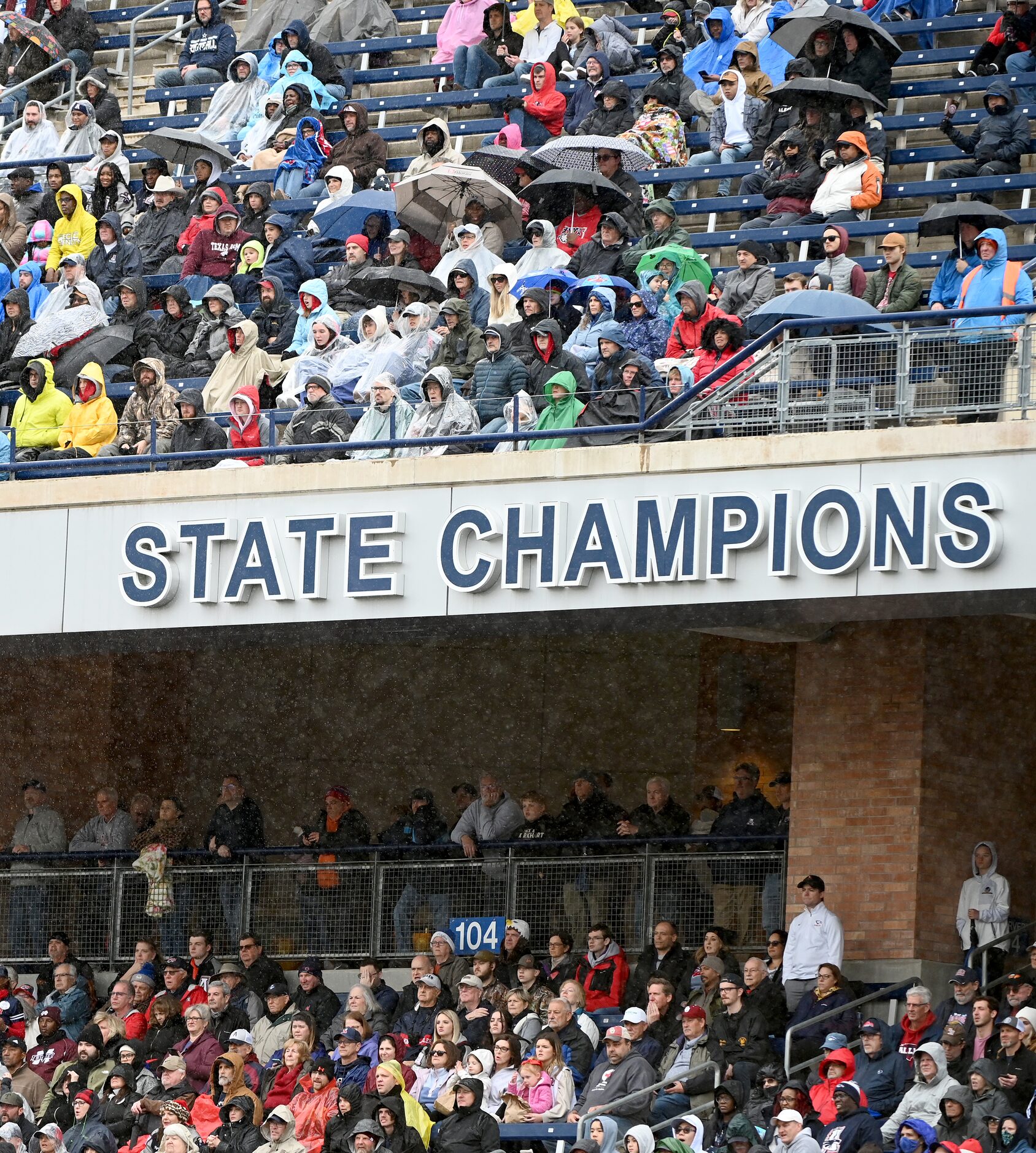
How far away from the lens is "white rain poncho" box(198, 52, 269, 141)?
23.3 meters

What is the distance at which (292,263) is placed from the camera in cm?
1981

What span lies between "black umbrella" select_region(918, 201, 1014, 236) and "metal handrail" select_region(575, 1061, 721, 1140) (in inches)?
225

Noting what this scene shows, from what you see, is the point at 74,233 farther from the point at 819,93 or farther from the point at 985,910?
the point at 985,910

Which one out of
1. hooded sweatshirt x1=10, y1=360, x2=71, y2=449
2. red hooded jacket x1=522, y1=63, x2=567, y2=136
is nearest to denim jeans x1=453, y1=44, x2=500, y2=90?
red hooded jacket x1=522, y1=63, x2=567, y2=136

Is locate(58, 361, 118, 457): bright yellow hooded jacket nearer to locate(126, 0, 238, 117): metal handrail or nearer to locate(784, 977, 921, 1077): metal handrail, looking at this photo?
locate(784, 977, 921, 1077): metal handrail

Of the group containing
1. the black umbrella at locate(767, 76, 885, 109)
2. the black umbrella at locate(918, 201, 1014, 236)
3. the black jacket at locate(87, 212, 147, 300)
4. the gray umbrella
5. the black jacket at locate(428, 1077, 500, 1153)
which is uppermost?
the gray umbrella

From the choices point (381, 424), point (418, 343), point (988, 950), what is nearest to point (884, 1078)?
point (988, 950)

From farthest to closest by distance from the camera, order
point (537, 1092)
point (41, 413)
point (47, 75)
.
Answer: point (47, 75), point (41, 413), point (537, 1092)

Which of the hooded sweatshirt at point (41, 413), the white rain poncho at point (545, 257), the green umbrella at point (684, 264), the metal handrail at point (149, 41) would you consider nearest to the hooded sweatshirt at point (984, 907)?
the green umbrella at point (684, 264)

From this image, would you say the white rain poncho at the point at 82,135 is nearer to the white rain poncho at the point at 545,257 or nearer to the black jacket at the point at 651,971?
the white rain poncho at the point at 545,257

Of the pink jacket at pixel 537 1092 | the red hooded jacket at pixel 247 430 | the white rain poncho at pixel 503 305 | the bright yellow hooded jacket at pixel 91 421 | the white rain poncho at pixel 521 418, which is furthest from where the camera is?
the bright yellow hooded jacket at pixel 91 421

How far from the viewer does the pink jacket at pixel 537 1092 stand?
15.2 metres

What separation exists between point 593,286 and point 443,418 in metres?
1.66

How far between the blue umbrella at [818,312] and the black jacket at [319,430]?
9.30 ft
